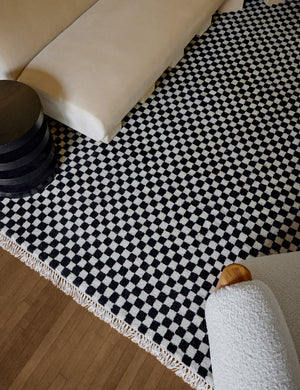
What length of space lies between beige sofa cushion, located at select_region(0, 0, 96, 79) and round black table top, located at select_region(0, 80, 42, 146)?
0.15m

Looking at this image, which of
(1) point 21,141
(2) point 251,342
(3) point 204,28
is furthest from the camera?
(3) point 204,28

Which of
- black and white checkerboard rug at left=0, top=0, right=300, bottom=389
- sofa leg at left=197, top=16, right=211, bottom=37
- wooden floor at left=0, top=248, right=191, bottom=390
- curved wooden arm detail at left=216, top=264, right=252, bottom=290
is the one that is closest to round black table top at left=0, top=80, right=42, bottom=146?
black and white checkerboard rug at left=0, top=0, right=300, bottom=389

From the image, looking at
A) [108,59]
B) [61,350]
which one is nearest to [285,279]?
[61,350]

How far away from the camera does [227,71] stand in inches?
71.7

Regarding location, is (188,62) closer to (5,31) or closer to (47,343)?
(5,31)

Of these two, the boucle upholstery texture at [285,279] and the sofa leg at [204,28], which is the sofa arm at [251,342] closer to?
the boucle upholstery texture at [285,279]

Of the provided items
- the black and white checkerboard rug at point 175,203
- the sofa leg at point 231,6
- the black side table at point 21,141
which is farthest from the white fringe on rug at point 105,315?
the sofa leg at point 231,6

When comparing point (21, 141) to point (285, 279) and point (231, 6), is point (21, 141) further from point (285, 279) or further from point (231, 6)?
point (231, 6)

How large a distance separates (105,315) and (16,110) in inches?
29.9

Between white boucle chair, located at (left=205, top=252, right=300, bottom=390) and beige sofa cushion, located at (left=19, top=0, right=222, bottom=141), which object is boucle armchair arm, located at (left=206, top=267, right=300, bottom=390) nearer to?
white boucle chair, located at (left=205, top=252, right=300, bottom=390)

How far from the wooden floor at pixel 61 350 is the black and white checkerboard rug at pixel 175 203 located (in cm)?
5

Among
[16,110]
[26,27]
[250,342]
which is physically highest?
[26,27]

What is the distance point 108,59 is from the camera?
1.43 meters

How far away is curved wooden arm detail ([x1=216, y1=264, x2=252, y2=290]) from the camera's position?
3.02 ft
